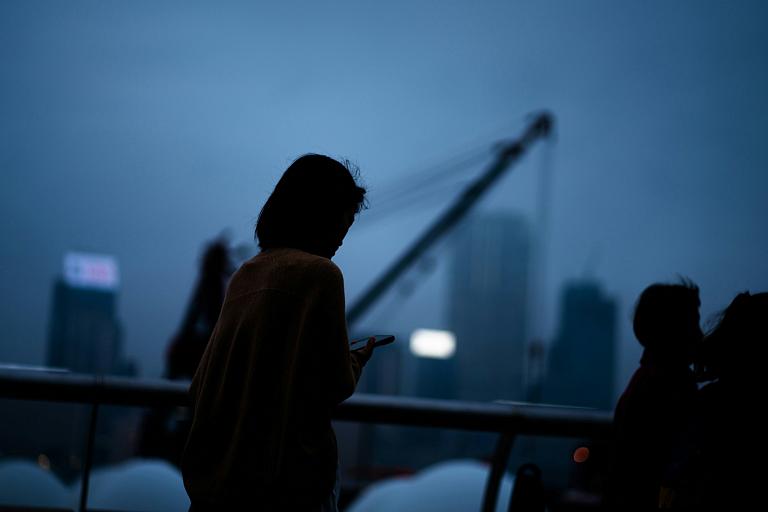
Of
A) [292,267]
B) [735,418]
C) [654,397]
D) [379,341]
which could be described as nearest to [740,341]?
[735,418]

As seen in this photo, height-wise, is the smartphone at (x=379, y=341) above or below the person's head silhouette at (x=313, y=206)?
below

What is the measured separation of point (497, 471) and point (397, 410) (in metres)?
0.70

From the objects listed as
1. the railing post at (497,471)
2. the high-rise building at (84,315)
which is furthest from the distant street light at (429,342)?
the high-rise building at (84,315)

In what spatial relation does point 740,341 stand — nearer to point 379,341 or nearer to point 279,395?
point 379,341

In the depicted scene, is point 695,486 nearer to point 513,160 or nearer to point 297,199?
point 297,199

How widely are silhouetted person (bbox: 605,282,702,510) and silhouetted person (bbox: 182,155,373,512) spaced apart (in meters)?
1.17

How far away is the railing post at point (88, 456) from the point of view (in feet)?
11.1

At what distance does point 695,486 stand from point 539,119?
150ft

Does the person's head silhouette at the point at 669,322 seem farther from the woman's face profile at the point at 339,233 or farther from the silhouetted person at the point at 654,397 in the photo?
the woman's face profile at the point at 339,233

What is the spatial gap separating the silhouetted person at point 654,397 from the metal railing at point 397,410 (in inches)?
40.8

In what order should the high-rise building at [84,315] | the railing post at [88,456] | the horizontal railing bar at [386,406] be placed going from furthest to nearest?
the high-rise building at [84,315] < the railing post at [88,456] < the horizontal railing bar at [386,406]

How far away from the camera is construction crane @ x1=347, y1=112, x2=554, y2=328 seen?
45344 mm

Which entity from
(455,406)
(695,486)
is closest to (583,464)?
(455,406)

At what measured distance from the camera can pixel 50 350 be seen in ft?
241
